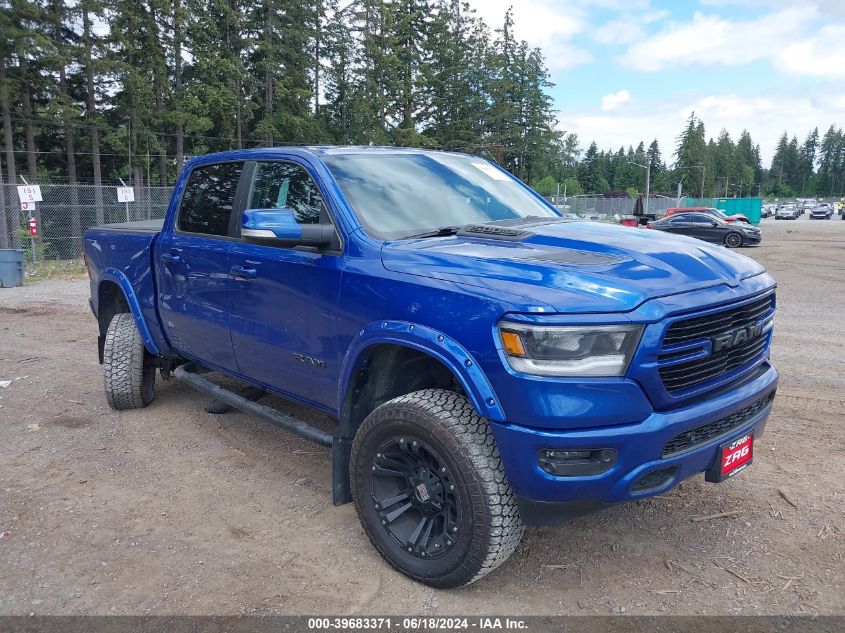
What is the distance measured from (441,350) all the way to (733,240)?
25.8 metres

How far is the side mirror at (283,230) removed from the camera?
321 centimetres

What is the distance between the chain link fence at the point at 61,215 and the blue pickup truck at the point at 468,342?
1764 cm

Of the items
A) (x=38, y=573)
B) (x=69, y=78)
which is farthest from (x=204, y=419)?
(x=69, y=78)

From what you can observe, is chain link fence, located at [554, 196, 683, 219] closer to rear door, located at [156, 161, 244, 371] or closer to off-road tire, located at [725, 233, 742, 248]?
off-road tire, located at [725, 233, 742, 248]

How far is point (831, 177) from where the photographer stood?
159000 mm

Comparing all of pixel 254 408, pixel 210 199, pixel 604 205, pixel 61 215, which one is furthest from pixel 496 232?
pixel 604 205

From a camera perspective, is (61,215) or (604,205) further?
(604,205)

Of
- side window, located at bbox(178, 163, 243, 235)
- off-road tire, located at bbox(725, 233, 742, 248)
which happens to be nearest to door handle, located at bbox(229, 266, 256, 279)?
side window, located at bbox(178, 163, 243, 235)

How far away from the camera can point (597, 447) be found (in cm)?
247

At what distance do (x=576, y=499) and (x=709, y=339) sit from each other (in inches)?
34.2

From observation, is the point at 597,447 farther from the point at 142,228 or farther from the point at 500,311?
the point at 142,228

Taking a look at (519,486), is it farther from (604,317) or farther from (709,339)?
(709,339)

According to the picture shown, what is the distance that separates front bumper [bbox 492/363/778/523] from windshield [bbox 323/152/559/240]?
1.35 m

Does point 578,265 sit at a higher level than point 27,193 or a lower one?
lower
